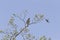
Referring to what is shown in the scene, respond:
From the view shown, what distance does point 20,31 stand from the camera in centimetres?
1489

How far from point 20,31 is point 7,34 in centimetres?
113

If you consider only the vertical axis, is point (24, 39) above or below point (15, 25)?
below

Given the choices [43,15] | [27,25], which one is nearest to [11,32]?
[27,25]

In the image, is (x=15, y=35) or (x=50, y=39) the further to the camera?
(x=50, y=39)

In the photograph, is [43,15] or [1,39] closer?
[43,15]

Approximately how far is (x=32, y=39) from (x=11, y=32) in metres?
1.78

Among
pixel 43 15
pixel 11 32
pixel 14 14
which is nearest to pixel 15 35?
pixel 11 32

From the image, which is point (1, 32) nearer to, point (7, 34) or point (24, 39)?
point (7, 34)

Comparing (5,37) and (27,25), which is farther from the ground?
(27,25)

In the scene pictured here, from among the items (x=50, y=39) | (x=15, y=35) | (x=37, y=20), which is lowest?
(x=50, y=39)

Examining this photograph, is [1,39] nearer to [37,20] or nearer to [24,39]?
[24,39]

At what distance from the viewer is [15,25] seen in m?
15.5

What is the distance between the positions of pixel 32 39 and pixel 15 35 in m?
1.66

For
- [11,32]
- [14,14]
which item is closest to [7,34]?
[11,32]
